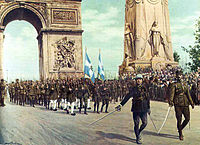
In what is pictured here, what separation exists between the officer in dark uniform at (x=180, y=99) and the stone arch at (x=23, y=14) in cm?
1971

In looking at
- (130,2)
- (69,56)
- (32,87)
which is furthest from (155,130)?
(69,56)

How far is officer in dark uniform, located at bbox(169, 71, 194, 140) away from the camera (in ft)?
17.6

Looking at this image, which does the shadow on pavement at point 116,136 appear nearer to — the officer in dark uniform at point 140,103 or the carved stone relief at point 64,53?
the officer in dark uniform at point 140,103

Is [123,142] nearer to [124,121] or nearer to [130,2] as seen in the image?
[124,121]

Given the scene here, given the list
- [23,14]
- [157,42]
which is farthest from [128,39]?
[23,14]

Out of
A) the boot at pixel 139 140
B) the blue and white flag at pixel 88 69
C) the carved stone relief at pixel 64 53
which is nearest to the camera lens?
the boot at pixel 139 140

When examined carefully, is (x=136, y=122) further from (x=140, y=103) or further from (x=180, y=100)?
(x=180, y=100)

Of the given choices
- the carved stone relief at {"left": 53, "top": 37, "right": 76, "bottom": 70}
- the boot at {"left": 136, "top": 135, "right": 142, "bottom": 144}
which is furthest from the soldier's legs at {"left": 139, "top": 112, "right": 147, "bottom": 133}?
the carved stone relief at {"left": 53, "top": 37, "right": 76, "bottom": 70}

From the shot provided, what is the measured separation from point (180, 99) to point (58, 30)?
1913cm

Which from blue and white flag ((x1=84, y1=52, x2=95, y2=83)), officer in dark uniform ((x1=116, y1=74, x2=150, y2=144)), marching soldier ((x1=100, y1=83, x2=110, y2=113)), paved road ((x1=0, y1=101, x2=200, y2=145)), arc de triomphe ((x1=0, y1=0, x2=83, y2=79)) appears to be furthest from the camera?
arc de triomphe ((x1=0, y1=0, x2=83, y2=79))

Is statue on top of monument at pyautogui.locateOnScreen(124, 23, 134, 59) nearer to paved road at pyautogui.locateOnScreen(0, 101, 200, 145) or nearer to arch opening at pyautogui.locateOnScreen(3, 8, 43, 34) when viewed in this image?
paved road at pyautogui.locateOnScreen(0, 101, 200, 145)

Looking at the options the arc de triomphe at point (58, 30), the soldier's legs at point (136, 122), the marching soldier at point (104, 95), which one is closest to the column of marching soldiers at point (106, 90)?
the marching soldier at point (104, 95)

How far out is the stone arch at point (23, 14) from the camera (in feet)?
Result: 76.1

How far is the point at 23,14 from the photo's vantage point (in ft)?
82.1
